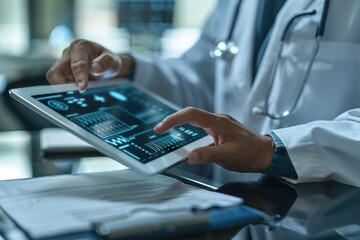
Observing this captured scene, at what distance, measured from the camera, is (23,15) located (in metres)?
2.11

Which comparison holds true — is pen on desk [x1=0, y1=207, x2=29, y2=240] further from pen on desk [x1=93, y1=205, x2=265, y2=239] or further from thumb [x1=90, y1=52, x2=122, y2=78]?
thumb [x1=90, y1=52, x2=122, y2=78]

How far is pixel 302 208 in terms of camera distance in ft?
2.13

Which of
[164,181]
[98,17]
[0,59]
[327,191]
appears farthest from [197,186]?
[98,17]

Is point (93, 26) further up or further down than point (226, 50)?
further down

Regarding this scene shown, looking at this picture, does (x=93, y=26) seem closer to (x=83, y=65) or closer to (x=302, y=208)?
(x=83, y=65)

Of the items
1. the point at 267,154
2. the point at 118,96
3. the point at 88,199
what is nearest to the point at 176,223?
the point at 88,199

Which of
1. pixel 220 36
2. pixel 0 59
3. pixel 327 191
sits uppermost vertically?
pixel 220 36

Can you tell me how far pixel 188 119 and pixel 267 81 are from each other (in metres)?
0.35

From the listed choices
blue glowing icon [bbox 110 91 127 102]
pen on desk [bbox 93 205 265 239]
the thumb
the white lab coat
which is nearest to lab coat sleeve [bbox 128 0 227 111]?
the white lab coat

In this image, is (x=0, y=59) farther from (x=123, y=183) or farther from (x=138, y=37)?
(x=123, y=183)

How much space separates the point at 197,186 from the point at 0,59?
157 centimetres

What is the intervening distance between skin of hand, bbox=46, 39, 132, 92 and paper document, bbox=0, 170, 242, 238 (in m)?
0.17

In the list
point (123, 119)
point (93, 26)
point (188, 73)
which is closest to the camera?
point (123, 119)

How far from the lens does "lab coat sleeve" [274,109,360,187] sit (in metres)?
0.73
